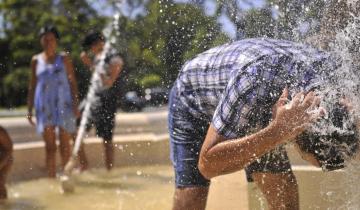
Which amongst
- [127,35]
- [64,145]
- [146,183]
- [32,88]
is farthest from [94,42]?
[127,35]

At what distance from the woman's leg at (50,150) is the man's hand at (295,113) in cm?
365

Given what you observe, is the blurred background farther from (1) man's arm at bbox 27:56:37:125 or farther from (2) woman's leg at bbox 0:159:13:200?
(2) woman's leg at bbox 0:159:13:200

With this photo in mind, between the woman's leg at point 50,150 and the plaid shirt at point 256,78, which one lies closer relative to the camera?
the plaid shirt at point 256,78

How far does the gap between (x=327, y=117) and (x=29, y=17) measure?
12771 millimetres

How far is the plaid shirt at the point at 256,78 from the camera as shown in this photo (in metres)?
2.25

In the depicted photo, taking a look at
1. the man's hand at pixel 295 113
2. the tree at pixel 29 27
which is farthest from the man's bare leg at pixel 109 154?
the tree at pixel 29 27

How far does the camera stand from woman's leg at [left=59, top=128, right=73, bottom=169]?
5.75m

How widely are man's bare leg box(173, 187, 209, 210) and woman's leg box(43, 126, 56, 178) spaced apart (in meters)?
3.03

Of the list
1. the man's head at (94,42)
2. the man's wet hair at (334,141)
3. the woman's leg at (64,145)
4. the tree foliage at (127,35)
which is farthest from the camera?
the man's head at (94,42)

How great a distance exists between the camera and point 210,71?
8.43 ft

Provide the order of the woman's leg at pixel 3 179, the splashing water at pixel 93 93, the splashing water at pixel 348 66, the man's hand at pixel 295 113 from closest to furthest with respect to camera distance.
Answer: the man's hand at pixel 295 113, the splashing water at pixel 348 66, the woman's leg at pixel 3 179, the splashing water at pixel 93 93

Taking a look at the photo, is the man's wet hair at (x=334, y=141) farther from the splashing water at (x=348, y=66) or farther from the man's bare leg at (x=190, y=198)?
the man's bare leg at (x=190, y=198)

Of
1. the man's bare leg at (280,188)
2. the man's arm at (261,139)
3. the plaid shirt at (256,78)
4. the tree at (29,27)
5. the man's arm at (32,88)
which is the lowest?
the tree at (29,27)

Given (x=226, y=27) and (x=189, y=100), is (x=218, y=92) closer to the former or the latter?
(x=189, y=100)
